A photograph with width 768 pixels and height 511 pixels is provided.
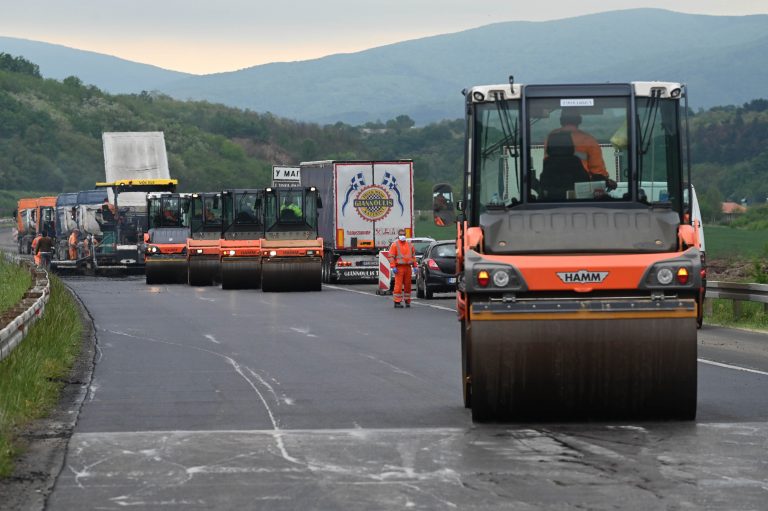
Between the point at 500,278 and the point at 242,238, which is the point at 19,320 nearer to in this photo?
the point at 500,278

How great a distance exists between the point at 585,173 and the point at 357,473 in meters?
4.23

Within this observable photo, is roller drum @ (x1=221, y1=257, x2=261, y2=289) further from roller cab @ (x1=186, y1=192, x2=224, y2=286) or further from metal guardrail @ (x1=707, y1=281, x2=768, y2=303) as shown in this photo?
metal guardrail @ (x1=707, y1=281, x2=768, y2=303)

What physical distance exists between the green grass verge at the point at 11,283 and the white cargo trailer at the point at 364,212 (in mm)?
9460

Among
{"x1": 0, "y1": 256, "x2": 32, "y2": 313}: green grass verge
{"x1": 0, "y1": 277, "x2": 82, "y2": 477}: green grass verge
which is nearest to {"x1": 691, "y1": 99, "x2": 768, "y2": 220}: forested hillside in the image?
{"x1": 0, "y1": 256, "x2": 32, "y2": 313}: green grass verge

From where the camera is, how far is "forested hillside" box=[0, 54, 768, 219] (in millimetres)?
A: 150250

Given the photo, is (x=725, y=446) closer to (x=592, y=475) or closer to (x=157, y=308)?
(x=592, y=475)

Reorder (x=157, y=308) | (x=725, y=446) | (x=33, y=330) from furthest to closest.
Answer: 1. (x=157, y=308)
2. (x=33, y=330)
3. (x=725, y=446)

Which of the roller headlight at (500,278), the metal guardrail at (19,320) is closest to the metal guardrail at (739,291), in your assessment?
the metal guardrail at (19,320)

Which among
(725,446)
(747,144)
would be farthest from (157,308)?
(747,144)

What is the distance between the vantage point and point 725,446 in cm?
1167

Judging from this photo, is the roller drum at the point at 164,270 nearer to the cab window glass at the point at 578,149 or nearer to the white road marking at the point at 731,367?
the white road marking at the point at 731,367

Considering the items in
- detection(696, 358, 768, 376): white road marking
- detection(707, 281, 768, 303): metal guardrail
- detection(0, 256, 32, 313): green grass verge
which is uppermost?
detection(0, 256, 32, 313): green grass verge

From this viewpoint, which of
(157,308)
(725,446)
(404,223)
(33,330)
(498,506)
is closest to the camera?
(498,506)

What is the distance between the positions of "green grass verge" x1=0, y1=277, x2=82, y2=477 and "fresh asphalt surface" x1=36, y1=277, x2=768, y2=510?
45cm
